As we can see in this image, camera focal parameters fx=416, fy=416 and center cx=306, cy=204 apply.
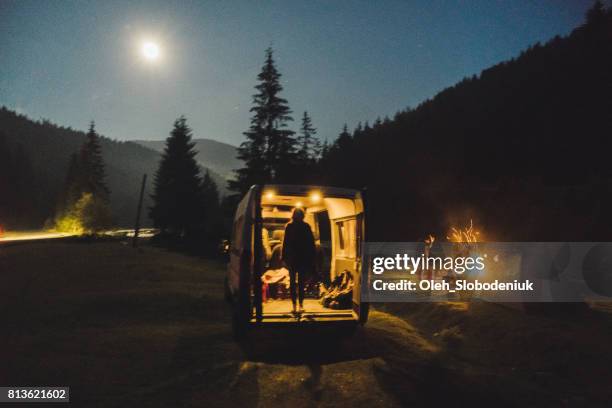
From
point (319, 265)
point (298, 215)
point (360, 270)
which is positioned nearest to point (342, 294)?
point (360, 270)

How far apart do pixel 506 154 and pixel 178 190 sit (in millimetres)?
54976

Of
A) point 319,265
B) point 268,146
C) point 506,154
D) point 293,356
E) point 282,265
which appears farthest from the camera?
point 506,154

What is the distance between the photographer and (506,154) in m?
71.3

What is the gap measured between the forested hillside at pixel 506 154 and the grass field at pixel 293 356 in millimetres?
2559

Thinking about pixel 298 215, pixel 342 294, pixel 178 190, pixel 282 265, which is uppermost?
pixel 178 190

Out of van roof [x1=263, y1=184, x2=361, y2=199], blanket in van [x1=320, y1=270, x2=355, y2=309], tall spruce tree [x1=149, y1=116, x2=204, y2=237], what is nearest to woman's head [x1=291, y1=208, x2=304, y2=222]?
van roof [x1=263, y1=184, x2=361, y2=199]

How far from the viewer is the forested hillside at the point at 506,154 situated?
105 feet

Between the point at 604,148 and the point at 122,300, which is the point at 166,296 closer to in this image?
the point at 122,300

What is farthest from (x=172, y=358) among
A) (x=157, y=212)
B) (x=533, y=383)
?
(x=157, y=212)

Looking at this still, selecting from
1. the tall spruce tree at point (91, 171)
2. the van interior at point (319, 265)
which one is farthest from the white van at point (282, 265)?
the tall spruce tree at point (91, 171)

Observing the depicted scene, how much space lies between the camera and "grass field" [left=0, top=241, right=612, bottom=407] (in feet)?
17.2

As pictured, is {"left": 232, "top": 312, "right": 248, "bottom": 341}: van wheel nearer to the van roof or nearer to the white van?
the white van

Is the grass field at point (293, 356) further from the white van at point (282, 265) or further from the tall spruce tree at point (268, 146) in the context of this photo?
the tall spruce tree at point (268, 146)

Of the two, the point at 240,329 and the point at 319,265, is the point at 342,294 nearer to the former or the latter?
the point at 319,265
